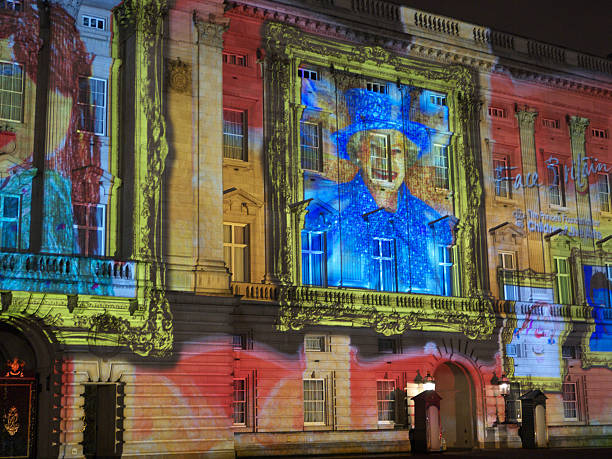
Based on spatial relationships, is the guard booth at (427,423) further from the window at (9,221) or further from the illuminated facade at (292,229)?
the window at (9,221)

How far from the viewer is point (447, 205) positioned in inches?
1775

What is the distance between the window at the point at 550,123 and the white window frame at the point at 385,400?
711 inches

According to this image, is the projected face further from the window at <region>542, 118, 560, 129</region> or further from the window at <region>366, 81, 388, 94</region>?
the window at <region>542, 118, 560, 129</region>

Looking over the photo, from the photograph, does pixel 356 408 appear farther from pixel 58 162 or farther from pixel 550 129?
pixel 550 129

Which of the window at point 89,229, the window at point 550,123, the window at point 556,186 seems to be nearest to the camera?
the window at point 89,229

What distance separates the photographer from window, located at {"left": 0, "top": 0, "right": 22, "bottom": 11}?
3416 cm

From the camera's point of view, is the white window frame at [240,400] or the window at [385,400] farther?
the window at [385,400]

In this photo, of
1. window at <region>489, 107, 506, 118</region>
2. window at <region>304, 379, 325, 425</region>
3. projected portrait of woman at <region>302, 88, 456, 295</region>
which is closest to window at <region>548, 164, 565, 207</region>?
window at <region>489, 107, 506, 118</region>

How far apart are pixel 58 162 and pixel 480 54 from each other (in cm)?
2345

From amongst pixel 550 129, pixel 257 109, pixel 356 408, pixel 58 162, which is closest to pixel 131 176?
pixel 58 162

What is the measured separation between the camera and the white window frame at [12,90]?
111ft

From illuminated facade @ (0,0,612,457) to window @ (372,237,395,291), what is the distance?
0.11 meters

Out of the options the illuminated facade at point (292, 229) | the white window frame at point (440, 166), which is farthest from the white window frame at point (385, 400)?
the white window frame at point (440, 166)

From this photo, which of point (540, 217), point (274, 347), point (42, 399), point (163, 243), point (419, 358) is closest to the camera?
point (42, 399)
